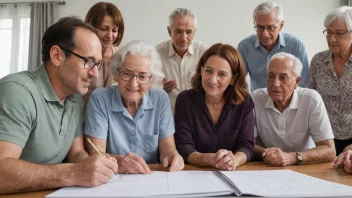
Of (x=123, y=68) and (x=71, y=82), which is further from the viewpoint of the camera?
(x=123, y=68)

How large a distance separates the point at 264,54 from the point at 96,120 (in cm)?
181

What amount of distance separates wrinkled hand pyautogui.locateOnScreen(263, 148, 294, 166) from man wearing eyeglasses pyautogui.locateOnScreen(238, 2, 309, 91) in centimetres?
134

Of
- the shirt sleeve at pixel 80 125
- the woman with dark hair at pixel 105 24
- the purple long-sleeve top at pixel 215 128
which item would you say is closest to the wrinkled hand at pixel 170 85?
the woman with dark hair at pixel 105 24

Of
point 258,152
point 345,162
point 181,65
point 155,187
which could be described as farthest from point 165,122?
point 181,65

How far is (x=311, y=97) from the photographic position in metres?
2.13

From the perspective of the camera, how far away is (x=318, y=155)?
6.07 ft

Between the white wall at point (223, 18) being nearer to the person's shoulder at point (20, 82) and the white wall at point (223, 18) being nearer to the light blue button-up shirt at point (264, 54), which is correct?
the light blue button-up shirt at point (264, 54)

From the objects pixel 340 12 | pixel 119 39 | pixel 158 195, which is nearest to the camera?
pixel 158 195

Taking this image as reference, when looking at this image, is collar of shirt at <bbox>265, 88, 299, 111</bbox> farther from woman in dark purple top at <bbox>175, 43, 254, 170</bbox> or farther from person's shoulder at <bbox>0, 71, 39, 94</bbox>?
person's shoulder at <bbox>0, 71, 39, 94</bbox>

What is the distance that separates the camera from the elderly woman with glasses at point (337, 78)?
248 cm

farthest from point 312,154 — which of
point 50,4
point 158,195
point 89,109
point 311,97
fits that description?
point 50,4

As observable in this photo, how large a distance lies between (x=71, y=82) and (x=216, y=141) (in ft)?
2.99

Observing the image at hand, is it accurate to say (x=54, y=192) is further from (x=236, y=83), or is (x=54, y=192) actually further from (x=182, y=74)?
(x=182, y=74)

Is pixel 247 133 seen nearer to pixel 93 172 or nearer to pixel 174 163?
pixel 174 163
